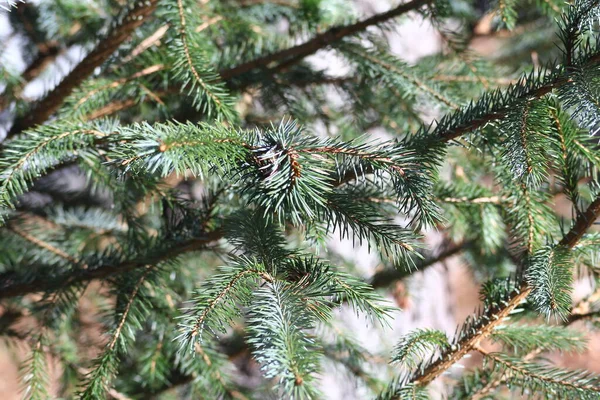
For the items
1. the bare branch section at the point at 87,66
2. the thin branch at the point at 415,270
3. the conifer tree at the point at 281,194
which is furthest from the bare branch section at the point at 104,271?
the thin branch at the point at 415,270

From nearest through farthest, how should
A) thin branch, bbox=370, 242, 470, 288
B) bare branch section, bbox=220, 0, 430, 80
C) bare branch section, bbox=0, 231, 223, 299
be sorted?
bare branch section, bbox=0, 231, 223, 299
bare branch section, bbox=220, 0, 430, 80
thin branch, bbox=370, 242, 470, 288

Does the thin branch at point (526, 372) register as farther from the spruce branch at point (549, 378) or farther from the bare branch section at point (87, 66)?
the bare branch section at point (87, 66)

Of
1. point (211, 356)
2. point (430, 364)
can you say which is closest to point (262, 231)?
point (430, 364)

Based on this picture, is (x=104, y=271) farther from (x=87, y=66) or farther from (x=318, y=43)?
(x=318, y=43)

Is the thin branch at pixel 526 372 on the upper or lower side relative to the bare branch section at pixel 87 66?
lower

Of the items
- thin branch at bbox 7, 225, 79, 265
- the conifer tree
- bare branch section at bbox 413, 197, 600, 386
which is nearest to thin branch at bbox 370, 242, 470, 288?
the conifer tree

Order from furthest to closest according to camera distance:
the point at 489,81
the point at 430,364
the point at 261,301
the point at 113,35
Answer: the point at 489,81, the point at 113,35, the point at 430,364, the point at 261,301

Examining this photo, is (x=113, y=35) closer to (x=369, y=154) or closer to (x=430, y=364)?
(x=369, y=154)

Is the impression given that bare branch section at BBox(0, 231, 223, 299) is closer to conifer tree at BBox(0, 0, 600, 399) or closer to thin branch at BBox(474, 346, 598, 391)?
conifer tree at BBox(0, 0, 600, 399)
